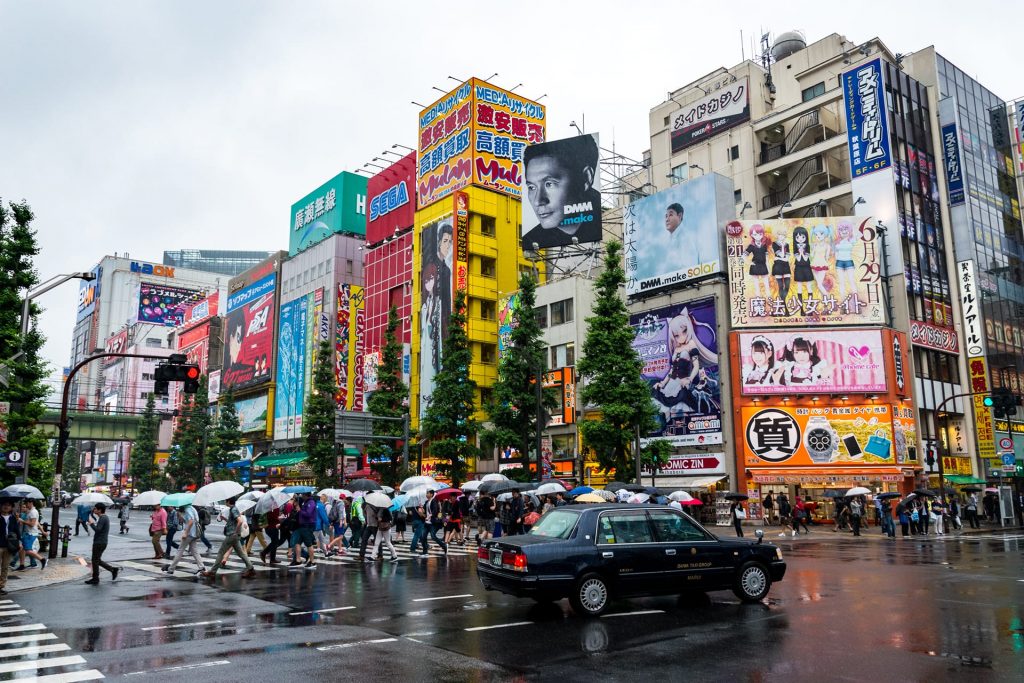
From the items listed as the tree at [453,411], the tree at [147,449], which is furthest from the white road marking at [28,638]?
the tree at [147,449]

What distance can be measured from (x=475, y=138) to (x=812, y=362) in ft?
102

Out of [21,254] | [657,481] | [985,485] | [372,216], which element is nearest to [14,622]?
[21,254]

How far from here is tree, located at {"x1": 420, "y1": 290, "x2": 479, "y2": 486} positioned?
37.4 m

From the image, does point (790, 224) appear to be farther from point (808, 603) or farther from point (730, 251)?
point (808, 603)

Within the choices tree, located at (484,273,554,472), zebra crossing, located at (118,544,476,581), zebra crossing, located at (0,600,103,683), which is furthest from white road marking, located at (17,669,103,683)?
tree, located at (484,273,554,472)

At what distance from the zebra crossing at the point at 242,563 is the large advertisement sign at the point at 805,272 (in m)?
24.9

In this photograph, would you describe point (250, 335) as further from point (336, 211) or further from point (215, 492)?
point (215, 492)

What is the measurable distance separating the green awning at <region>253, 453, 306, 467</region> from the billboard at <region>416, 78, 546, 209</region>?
88.4ft

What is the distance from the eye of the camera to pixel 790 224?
4288 centimetres

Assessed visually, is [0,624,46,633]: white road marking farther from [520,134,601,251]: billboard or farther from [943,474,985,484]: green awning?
[943,474,985,484]: green awning

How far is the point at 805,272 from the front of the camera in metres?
42.3

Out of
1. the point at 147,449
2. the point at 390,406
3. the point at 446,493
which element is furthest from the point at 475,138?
the point at 147,449

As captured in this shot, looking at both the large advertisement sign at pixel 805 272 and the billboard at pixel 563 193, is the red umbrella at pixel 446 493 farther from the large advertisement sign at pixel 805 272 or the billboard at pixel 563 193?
the billboard at pixel 563 193

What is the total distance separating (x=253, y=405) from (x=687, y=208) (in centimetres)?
5727
